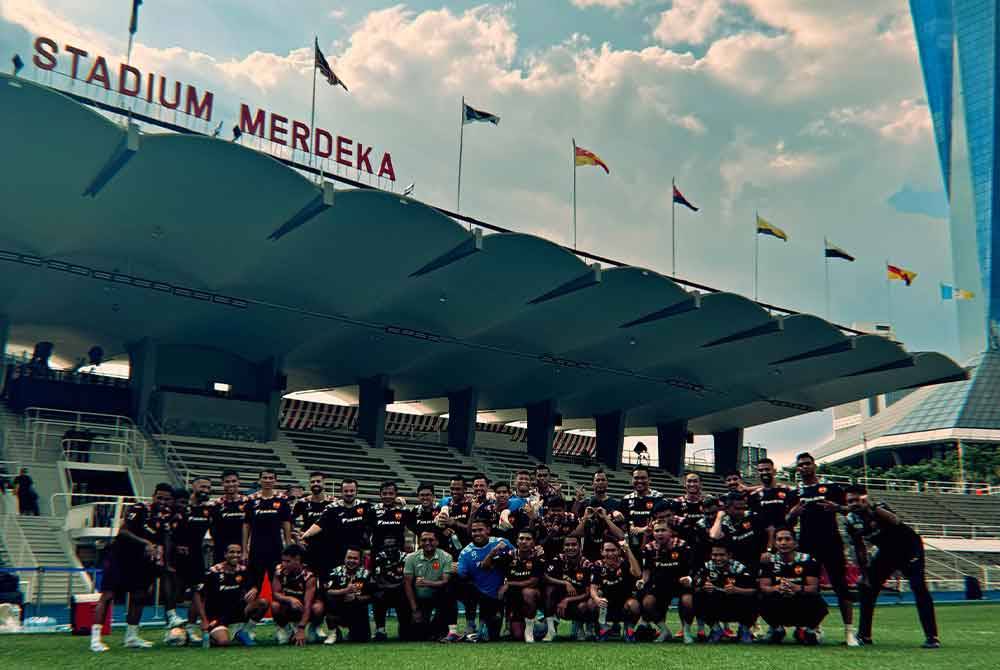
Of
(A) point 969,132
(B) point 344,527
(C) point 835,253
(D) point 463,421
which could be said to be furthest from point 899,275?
(A) point 969,132

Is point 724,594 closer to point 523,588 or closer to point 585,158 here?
point 523,588

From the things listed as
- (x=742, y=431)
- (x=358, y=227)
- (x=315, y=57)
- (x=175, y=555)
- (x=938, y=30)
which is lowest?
(x=175, y=555)

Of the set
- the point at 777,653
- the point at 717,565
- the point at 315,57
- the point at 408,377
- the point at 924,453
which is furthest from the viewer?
the point at 924,453

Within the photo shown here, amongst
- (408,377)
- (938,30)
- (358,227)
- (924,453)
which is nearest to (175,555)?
(358,227)

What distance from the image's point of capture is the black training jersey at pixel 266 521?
12305mm

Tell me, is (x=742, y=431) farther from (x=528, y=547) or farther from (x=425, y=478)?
(x=528, y=547)

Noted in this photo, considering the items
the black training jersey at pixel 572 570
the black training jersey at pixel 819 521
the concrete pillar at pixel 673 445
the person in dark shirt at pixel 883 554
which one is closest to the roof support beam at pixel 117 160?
the black training jersey at pixel 572 570

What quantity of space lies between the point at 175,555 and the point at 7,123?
12.6 meters

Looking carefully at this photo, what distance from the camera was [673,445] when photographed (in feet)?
169

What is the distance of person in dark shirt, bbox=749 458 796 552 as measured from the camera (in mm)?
11539

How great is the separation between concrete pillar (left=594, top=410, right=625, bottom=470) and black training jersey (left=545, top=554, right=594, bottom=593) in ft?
117

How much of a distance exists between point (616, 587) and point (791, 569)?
213 centimetres

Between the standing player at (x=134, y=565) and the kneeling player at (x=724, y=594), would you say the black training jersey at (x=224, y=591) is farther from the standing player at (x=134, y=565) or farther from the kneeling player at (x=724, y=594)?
the kneeling player at (x=724, y=594)

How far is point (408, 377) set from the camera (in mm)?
39938
